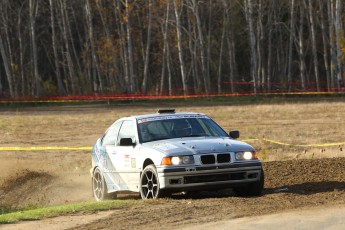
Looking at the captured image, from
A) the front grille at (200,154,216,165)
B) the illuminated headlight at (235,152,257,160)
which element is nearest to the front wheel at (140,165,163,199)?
the front grille at (200,154,216,165)

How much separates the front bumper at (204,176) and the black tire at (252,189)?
8.0 inches

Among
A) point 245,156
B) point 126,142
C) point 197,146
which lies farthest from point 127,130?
point 245,156

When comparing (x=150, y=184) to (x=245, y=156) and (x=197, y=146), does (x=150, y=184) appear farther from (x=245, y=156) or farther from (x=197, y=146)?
(x=245, y=156)

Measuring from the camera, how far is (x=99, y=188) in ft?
51.1

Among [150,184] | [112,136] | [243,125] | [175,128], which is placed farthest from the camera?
[243,125]

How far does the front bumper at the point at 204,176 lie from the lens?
1318 centimetres

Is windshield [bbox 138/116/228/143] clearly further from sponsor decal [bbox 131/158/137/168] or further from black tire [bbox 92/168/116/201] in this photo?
black tire [bbox 92/168/116/201]

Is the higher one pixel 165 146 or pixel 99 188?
pixel 165 146

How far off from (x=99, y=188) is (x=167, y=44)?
47.1 meters

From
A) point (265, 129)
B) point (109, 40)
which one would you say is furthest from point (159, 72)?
point (265, 129)

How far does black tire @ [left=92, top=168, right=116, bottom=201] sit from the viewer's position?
1528 centimetres

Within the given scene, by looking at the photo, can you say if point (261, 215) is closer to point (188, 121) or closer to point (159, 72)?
point (188, 121)

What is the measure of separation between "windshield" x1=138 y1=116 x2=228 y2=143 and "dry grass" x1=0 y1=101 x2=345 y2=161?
21.8 ft

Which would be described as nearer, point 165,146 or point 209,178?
point 209,178
